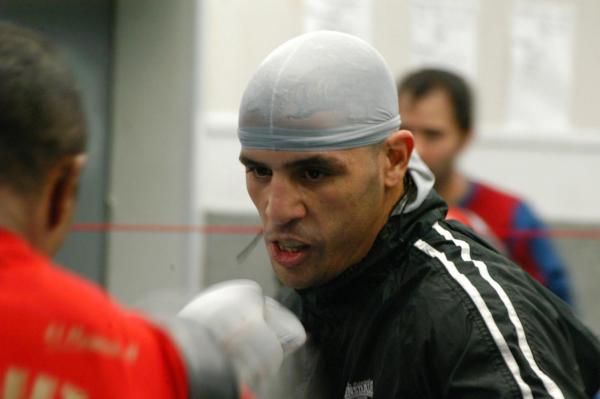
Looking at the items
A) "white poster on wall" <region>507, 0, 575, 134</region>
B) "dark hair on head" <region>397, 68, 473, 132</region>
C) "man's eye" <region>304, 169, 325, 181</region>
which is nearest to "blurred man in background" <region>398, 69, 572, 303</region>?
"dark hair on head" <region>397, 68, 473, 132</region>

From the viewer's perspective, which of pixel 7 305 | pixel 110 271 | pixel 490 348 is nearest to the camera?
pixel 7 305

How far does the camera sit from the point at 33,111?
1.19 meters

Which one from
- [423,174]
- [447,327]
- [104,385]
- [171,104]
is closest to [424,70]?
[171,104]

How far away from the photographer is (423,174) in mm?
2029

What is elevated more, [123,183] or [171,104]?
[171,104]

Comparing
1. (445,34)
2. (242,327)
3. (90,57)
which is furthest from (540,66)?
(242,327)

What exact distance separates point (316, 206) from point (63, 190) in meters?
0.70

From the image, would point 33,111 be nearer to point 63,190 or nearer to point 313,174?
point 63,190

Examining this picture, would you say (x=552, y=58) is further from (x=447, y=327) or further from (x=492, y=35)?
(x=447, y=327)

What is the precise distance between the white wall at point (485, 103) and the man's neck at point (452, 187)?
0.73 meters

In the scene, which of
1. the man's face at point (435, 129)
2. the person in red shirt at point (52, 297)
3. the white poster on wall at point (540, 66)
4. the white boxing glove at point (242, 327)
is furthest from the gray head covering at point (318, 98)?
the white poster on wall at point (540, 66)

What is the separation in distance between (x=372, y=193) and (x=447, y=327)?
278mm

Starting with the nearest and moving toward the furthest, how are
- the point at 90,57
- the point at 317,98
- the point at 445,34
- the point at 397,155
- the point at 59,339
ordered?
1. the point at 59,339
2. the point at 317,98
3. the point at 397,155
4. the point at 90,57
5. the point at 445,34

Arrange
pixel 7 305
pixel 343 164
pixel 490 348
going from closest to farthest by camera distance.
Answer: pixel 7 305 < pixel 490 348 < pixel 343 164
